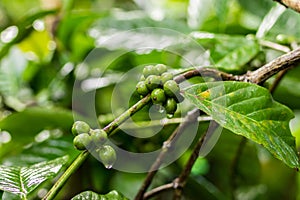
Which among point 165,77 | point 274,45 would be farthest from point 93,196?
point 274,45

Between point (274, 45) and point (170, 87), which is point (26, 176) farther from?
point (274, 45)

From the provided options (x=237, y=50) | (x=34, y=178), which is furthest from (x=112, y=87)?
(x=34, y=178)

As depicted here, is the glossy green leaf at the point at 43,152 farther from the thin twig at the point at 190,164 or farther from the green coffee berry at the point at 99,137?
the green coffee berry at the point at 99,137

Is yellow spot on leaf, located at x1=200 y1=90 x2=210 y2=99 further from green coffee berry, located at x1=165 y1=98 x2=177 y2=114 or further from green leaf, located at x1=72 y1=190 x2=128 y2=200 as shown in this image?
green leaf, located at x1=72 y1=190 x2=128 y2=200

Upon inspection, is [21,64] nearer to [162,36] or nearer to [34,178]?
[162,36]

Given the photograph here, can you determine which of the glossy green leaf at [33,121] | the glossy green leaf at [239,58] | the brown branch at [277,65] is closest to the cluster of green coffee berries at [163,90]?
the brown branch at [277,65]

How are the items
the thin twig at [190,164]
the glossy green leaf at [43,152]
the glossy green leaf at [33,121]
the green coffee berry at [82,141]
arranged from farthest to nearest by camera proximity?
the glossy green leaf at [33,121]
the glossy green leaf at [43,152]
the thin twig at [190,164]
the green coffee berry at [82,141]

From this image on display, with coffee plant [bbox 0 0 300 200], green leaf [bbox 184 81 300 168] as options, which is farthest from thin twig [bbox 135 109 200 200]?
green leaf [bbox 184 81 300 168]

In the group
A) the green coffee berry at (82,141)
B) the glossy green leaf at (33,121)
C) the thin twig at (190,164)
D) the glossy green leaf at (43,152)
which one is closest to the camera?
the green coffee berry at (82,141)
